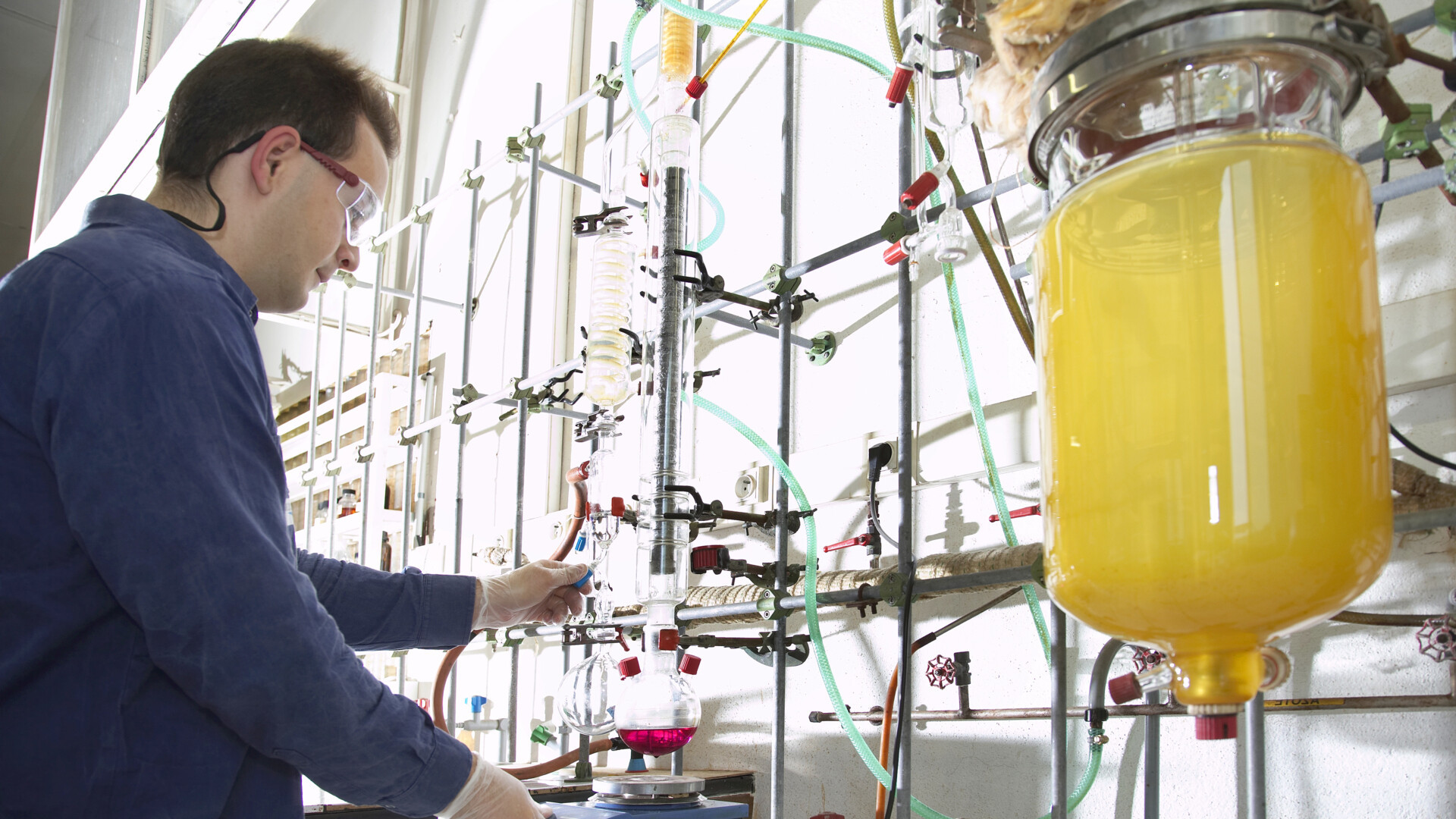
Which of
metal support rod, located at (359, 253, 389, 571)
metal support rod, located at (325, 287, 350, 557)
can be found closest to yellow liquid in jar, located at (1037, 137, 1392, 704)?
metal support rod, located at (359, 253, 389, 571)

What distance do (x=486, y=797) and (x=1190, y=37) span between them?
34.7 inches

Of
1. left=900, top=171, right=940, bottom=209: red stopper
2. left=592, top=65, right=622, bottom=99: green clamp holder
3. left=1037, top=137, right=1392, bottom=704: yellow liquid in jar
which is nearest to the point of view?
left=1037, top=137, right=1392, bottom=704: yellow liquid in jar

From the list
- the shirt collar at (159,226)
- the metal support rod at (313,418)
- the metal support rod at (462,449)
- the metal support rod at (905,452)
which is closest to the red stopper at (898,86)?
the metal support rod at (905,452)

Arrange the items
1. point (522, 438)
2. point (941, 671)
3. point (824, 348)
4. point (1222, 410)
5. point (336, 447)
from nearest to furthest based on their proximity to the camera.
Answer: point (1222, 410) < point (941, 671) < point (824, 348) < point (522, 438) < point (336, 447)

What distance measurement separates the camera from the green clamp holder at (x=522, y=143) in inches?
109

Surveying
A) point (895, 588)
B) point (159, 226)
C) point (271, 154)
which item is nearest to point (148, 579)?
point (159, 226)

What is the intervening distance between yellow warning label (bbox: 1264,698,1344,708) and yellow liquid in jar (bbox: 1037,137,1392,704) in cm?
69

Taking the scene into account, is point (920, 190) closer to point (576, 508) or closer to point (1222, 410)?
point (1222, 410)

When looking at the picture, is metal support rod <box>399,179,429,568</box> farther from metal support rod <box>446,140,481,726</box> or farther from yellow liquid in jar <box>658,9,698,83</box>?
yellow liquid in jar <box>658,9,698,83</box>

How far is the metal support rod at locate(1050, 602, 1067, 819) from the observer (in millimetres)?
1178

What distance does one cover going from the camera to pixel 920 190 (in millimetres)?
1035

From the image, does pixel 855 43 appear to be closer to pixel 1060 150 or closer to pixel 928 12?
pixel 928 12

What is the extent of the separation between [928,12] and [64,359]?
85 centimetres

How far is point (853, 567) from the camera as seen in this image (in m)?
1.94
